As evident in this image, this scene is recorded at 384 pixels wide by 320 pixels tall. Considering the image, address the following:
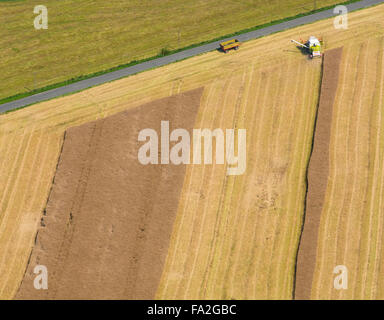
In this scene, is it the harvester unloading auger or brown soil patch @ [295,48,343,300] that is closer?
brown soil patch @ [295,48,343,300]

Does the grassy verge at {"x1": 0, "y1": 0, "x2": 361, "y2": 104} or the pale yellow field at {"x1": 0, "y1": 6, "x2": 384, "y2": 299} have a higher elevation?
the grassy verge at {"x1": 0, "y1": 0, "x2": 361, "y2": 104}

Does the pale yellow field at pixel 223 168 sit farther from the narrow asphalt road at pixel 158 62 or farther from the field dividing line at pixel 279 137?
the narrow asphalt road at pixel 158 62

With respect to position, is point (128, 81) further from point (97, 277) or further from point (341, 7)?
point (341, 7)

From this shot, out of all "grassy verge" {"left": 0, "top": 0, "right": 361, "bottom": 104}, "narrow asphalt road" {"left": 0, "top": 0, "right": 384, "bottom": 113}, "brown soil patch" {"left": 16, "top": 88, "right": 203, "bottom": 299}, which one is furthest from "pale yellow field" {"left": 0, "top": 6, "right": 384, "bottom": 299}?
"grassy verge" {"left": 0, "top": 0, "right": 361, "bottom": 104}

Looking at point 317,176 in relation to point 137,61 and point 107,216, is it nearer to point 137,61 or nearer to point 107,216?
point 107,216

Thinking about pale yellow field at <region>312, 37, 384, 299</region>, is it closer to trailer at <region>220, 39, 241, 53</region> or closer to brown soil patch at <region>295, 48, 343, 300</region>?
brown soil patch at <region>295, 48, 343, 300</region>
